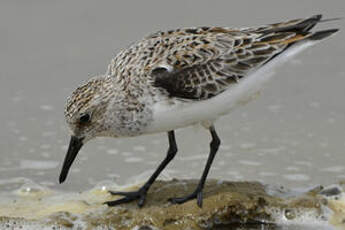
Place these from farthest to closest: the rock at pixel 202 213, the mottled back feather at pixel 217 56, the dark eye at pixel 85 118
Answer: the mottled back feather at pixel 217 56, the dark eye at pixel 85 118, the rock at pixel 202 213

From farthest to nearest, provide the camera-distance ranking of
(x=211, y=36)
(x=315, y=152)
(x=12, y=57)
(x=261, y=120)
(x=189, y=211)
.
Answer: (x=12, y=57) → (x=261, y=120) → (x=315, y=152) → (x=211, y=36) → (x=189, y=211)

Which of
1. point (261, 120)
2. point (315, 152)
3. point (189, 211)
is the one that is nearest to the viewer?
point (189, 211)

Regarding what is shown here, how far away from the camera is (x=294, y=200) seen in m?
6.81

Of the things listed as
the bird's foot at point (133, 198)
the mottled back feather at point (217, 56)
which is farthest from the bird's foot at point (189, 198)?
the mottled back feather at point (217, 56)

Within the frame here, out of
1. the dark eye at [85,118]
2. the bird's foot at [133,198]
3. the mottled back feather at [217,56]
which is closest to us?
the dark eye at [85,118]

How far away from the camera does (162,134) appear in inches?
391

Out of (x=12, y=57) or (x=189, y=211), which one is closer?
(x=189, y=211)

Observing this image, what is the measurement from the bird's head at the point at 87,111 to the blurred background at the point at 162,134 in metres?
1.17

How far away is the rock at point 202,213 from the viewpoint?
6.46m

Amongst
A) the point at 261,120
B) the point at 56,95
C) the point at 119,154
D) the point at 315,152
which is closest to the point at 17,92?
the point at 56,95

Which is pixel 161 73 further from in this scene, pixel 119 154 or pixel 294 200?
pixel 119 154

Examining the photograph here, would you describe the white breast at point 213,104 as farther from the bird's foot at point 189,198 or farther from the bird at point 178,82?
the bird's foot at point 189,198

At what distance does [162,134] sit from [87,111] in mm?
3445

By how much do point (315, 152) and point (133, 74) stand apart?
336cm
